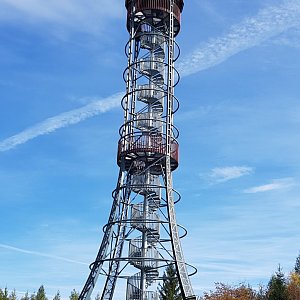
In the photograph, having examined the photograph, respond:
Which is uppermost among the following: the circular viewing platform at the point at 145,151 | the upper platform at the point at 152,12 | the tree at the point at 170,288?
the upper platform at the point at 152,12

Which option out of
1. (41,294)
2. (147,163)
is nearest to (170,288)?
(147,163)

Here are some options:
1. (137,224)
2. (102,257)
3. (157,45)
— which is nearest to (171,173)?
(137,224)

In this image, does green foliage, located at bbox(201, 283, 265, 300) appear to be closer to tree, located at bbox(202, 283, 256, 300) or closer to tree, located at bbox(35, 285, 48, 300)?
tree, located at bbox(202, 283, 256, 300)

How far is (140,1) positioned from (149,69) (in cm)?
535

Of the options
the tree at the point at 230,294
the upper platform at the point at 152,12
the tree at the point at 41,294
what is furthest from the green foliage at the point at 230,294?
the tree at the point at 41,294

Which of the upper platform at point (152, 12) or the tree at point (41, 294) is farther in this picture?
the tree at point (41, 294)

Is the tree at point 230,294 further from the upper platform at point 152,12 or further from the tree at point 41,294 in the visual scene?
the tree at point 41,294

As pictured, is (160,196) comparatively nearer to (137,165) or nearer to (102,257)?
(137,165)

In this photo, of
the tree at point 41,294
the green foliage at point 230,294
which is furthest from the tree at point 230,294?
the tree at point 41,294

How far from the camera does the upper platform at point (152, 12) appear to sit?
125 feet

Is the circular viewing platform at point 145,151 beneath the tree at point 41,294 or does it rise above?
beneath

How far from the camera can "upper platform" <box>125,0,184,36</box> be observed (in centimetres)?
3800

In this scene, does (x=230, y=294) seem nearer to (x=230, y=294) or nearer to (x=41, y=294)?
(x=230, y=294)

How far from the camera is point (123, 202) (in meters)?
34.8
